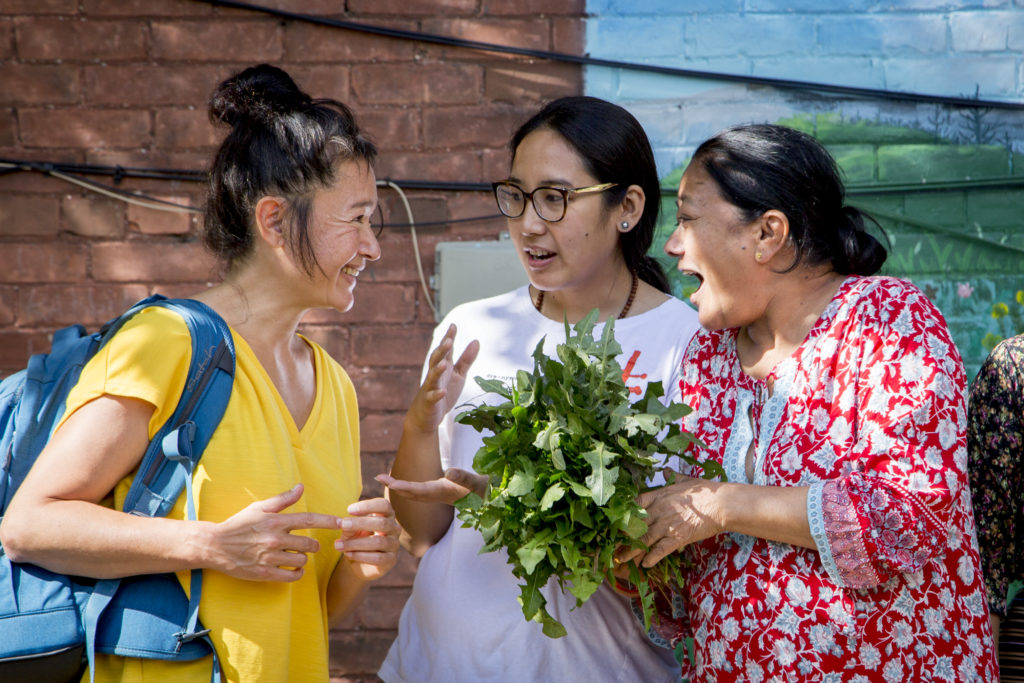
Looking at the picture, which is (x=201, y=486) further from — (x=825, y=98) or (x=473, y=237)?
(x=825, y=98)

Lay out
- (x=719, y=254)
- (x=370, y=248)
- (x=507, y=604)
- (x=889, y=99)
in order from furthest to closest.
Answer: (x=889, y=99) < (x=370, y=248) < (x=507, y=604) < (x=719, y=254)

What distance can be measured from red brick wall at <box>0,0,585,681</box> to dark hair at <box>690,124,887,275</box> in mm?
1537

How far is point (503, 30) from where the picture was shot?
3.56 metres

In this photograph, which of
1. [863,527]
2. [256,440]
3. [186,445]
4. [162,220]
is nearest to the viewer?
[863,527]

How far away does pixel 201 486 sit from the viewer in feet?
6.33

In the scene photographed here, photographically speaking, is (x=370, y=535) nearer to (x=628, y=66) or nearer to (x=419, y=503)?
(x=419, y=503)

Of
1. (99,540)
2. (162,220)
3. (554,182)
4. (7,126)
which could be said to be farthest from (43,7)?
(99,540)

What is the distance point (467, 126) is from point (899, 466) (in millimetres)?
2210

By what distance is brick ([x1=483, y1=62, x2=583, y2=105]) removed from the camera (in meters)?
3.55

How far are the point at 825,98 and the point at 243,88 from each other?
214cm

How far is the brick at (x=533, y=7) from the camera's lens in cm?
354

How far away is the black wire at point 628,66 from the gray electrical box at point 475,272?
70 cm

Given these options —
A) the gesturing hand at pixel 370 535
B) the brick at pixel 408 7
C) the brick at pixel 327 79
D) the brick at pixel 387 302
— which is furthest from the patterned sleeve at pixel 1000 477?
the brick at pixel 327 79

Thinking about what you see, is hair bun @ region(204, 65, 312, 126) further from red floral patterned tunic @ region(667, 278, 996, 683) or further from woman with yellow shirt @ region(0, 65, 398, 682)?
red floral patterned tunic @ region(667, 278, 996, 683)
